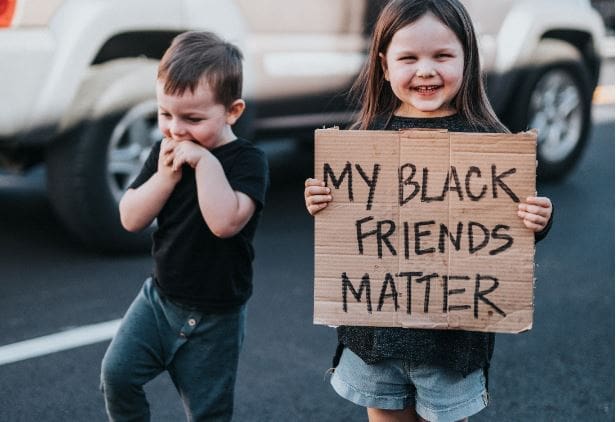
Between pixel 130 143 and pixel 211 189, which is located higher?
pixel 211 189

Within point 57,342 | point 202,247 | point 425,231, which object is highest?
point 425,231

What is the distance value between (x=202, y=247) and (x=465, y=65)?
803mm

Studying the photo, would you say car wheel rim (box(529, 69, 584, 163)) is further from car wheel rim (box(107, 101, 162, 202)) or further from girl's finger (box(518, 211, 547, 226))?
girl's finger (box(518, 211, 547, 226))

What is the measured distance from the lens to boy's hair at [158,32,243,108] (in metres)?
2.52

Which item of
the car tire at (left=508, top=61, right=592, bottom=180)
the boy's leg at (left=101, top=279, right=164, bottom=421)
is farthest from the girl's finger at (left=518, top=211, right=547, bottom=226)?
the car tire at (left=508, top=61, right=592, bottom=180)

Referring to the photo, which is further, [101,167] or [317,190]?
[101,167]

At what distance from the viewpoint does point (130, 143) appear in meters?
5.34

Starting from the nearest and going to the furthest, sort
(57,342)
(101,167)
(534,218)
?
(534,218) < (57,342) < (101,167)

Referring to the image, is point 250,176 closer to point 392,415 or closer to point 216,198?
point 216,198

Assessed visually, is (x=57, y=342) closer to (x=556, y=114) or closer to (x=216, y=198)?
(x=216, y=198)

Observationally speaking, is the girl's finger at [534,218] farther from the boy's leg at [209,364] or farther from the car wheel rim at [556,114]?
the car wheel rim at [556,114]

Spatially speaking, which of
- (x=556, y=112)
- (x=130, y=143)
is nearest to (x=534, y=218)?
(x=130, y=143)

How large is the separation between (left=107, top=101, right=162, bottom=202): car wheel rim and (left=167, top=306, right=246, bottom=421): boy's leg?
105 inches

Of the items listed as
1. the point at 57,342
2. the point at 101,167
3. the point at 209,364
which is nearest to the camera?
the point at 209,364
